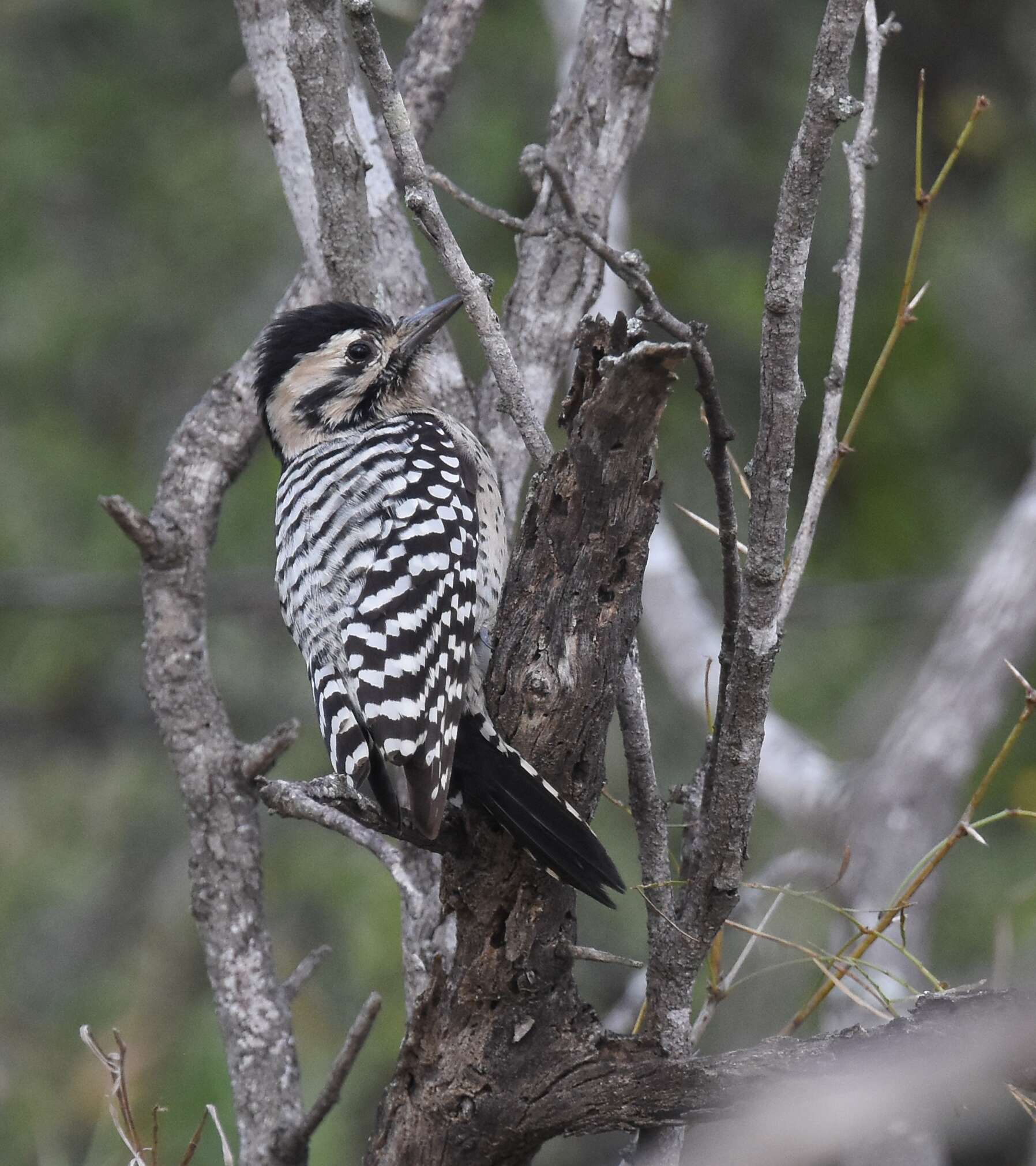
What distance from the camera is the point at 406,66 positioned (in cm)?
351

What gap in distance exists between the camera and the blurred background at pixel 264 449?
18.2 feet

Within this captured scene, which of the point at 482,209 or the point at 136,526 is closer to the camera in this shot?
the point at 482,209

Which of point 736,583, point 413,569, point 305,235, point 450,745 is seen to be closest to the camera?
point 736,583

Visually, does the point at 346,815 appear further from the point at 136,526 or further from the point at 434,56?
the point at 434,56

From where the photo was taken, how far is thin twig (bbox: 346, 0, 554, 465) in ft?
7.43

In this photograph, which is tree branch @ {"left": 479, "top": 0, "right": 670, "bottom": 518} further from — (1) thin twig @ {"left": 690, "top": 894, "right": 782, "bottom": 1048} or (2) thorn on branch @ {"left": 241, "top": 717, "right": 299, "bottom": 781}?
(1) thin twig @ {"left": 690, "top": 894, "right": 782, "bottom": 1048}

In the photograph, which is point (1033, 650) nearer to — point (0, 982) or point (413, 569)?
point (413, 569)

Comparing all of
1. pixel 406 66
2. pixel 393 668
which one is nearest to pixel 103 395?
pixel 406 66

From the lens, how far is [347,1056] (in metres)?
2.68

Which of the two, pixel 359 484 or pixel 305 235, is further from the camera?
pixel 305 235

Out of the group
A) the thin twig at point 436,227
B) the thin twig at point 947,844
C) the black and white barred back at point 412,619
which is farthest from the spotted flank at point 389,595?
the thin twig at point 947,844

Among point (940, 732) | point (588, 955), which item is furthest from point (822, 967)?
point (940, 732)

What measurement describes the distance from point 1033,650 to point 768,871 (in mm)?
2444

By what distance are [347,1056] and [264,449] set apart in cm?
361
